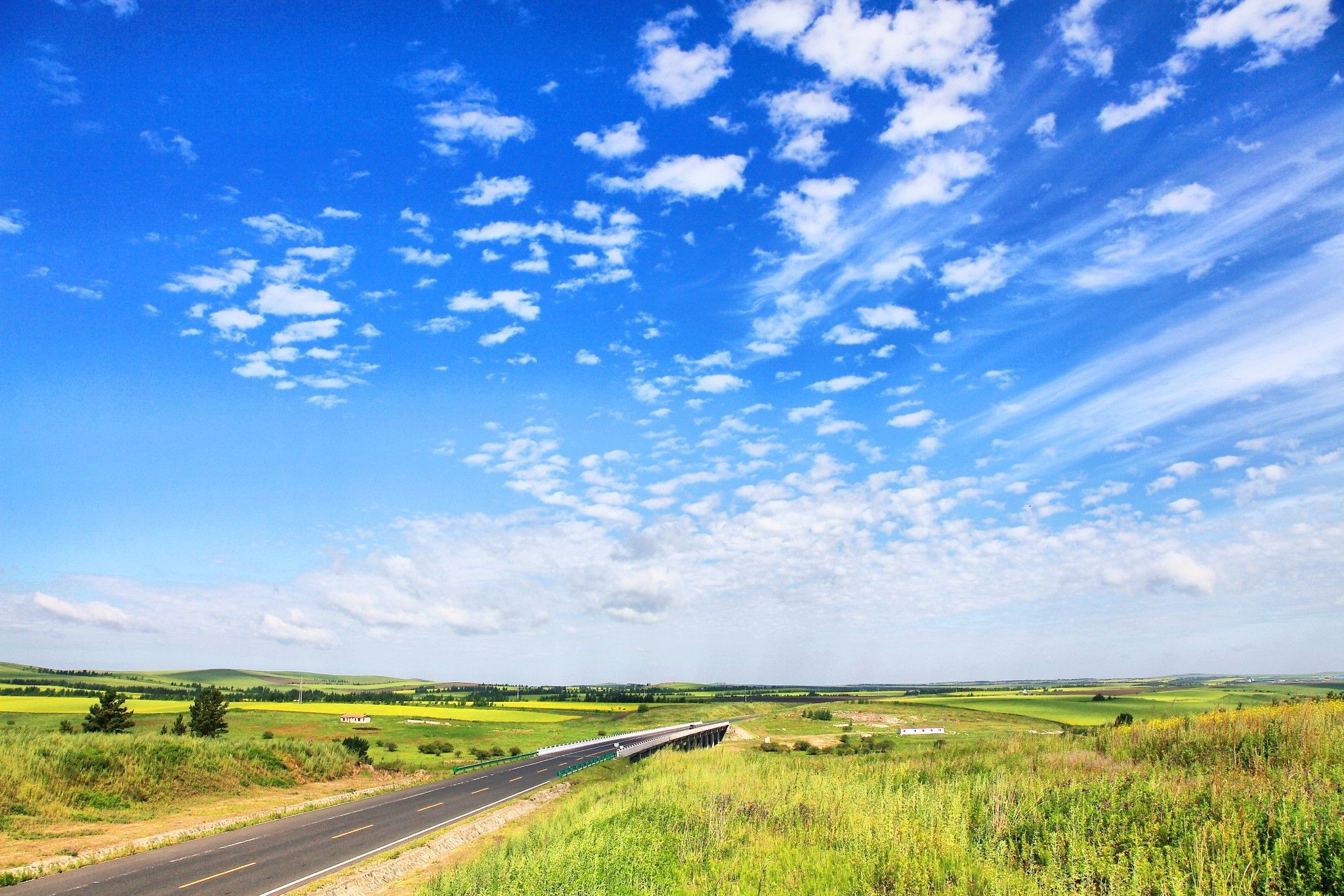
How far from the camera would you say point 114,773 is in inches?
1268

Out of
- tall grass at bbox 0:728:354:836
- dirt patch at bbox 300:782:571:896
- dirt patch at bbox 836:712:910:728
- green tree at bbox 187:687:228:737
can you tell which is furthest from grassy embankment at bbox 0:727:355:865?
dirt patch at bbox 836:712:910:728

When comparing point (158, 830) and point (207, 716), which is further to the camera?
point (207, 716)

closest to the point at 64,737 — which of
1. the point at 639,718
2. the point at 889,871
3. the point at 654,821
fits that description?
the point at 654,821

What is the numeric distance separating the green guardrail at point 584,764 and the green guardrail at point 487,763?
27.6 feet

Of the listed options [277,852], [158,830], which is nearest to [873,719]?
[158,830]

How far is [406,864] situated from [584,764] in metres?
33.1

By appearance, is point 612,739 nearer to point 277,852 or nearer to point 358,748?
point 358,748

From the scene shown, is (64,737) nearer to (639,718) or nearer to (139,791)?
(139,791)

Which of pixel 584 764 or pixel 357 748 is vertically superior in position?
pixel 357 748

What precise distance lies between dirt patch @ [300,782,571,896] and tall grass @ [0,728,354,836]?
14.5 metres

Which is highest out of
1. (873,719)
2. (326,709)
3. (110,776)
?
(110,776)

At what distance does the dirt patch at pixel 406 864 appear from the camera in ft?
58.3

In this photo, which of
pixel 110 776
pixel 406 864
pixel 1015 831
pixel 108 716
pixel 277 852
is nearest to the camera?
pixel 1015 831

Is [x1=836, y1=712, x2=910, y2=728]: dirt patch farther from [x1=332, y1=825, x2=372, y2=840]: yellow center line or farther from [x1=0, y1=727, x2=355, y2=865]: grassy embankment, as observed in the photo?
[x1=332, y1=825, x2=372, y2=840]: yellow center line
